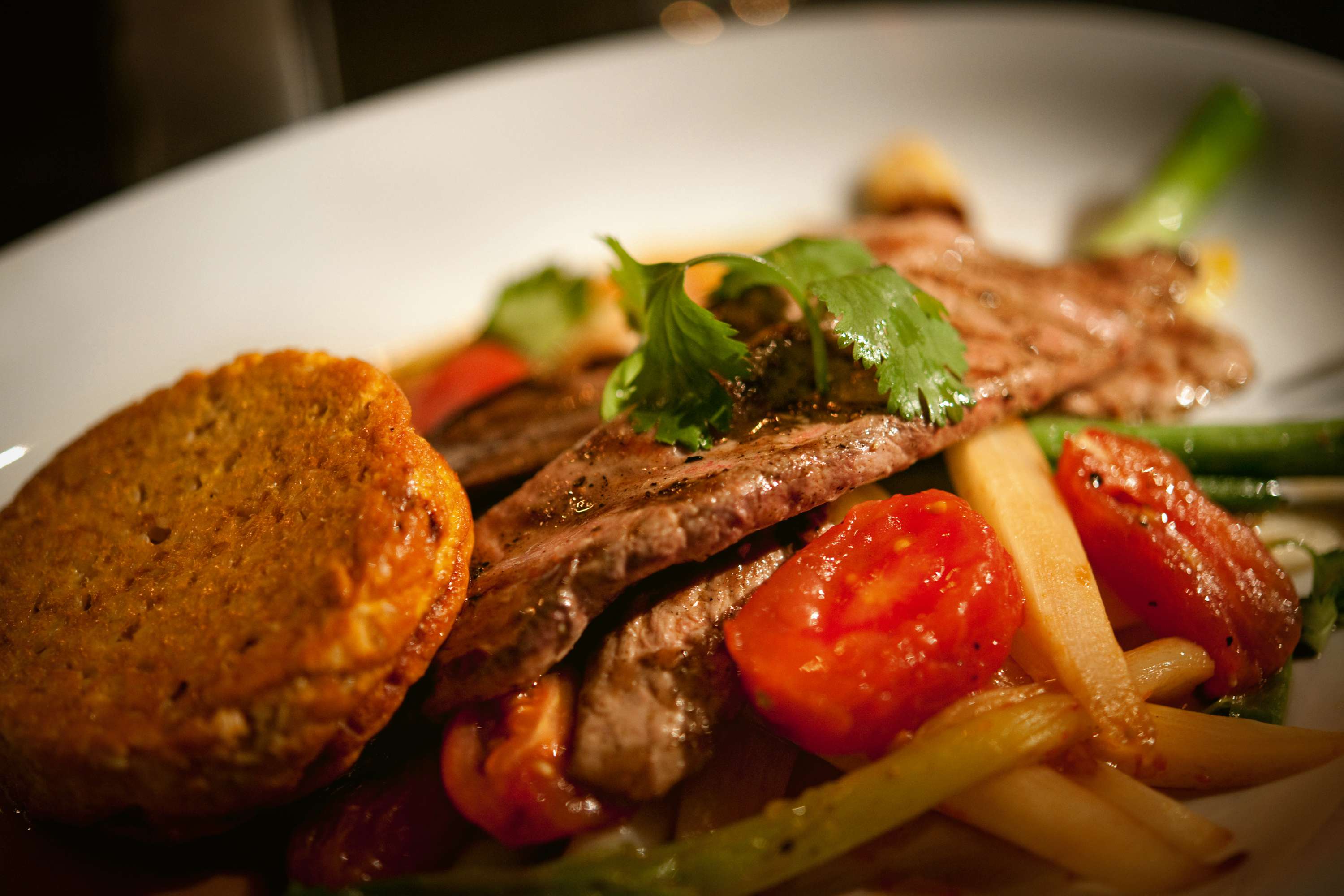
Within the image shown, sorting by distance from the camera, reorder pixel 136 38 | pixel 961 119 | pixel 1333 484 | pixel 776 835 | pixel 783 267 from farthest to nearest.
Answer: pixel 136 38 → pixel 961 119 → pixel 1333 484 → pixel 783 267 → pixel 776 835

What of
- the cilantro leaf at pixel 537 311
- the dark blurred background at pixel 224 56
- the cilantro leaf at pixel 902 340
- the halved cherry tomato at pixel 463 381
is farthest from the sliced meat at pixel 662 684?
the dark blurred background at pixel 224 56

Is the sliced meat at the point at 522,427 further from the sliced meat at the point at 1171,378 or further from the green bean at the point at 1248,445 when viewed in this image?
the sliced meat at the point at 1171,378

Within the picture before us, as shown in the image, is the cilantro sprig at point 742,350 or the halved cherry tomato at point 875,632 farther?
the cilantro sprig at point 742,350

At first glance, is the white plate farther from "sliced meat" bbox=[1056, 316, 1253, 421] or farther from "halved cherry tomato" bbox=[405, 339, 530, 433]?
"halved cherry tomato" bbox=[405, 339, 530, 433]

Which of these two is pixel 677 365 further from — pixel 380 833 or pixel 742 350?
pixel 380 833

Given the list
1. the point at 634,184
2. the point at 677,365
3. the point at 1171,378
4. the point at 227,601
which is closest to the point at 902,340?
the point at 677,365

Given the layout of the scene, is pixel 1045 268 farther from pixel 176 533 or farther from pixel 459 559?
pixel 176 533

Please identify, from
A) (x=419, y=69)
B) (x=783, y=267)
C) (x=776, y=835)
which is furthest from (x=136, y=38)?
(x=776, y=835)
